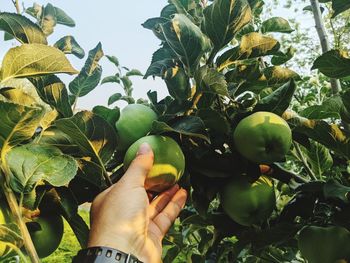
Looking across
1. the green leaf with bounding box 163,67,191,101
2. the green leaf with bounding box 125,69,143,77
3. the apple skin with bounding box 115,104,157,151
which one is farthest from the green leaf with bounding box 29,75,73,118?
the green leaf with bounding box 125,69,143,77

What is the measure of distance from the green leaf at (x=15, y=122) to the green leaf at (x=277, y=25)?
0.85 metres

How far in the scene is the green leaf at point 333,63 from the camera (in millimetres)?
1023

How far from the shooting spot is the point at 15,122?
0.78m

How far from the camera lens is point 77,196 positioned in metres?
1.03

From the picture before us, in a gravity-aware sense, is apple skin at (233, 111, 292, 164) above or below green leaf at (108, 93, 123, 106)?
above

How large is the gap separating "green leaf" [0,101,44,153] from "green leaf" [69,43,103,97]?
337 mm

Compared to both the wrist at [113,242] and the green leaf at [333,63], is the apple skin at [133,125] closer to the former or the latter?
the wrist at [113,242]

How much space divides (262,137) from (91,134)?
0.37 metres

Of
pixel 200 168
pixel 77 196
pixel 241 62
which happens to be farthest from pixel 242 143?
pixel 77 196

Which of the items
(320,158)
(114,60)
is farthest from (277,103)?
(114,60)

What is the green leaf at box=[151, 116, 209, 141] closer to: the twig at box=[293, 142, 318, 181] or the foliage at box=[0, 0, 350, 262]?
the foliage at box=[0, 0, 350, 262]

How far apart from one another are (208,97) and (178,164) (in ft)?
0.59

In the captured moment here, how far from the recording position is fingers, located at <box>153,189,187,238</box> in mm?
1090

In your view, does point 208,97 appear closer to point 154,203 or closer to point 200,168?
point 200,168
